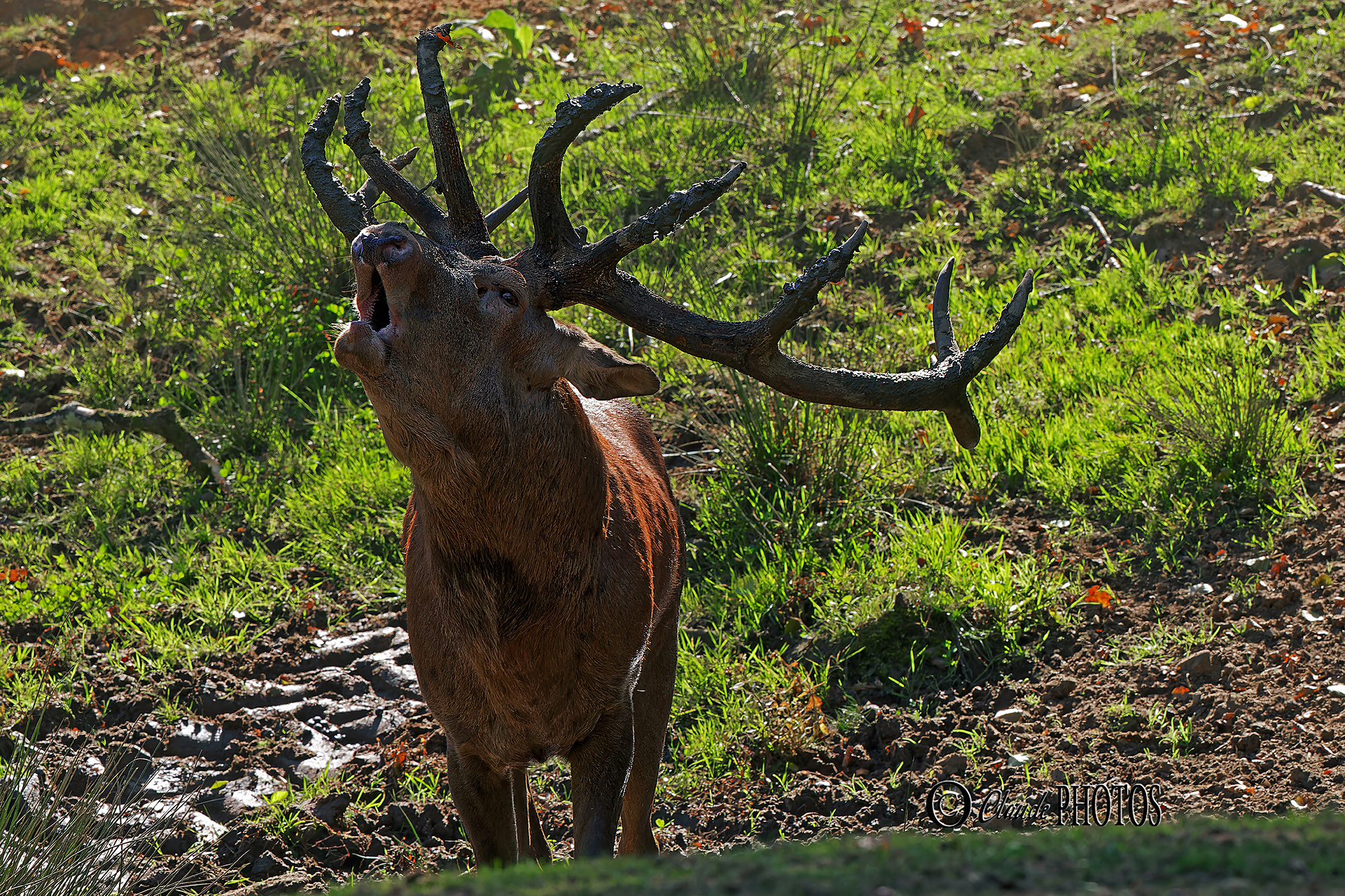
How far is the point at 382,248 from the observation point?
3.01 meters

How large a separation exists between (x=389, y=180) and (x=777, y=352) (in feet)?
4.31

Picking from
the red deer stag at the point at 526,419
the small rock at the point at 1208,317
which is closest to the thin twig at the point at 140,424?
the red deer stag at the point at 526,419

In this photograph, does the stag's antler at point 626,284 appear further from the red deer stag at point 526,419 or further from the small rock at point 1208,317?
the small rock at point 1208,317

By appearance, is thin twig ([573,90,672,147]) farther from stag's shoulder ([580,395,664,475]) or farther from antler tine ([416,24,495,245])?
antler tine ([416,24,495,245])

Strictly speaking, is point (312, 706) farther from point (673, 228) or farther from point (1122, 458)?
point (1122, 458)

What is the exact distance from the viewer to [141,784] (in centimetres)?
461

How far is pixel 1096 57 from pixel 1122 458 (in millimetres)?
4519

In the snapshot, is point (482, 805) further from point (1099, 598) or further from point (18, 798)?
point (1099, 598)

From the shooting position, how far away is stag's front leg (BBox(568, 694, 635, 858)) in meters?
3.46

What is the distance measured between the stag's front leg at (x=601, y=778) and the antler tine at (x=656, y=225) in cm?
130

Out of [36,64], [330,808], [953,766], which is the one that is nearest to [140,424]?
[330,808]

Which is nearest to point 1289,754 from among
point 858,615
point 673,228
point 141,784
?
point 858,615

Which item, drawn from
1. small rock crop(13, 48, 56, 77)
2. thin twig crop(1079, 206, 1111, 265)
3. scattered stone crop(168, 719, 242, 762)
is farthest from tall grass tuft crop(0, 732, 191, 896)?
small rock crop(13, 48, 56, 77)
